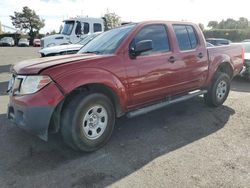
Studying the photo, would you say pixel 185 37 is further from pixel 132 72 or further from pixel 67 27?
pixel 67 27

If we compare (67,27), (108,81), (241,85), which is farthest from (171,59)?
(67,27)

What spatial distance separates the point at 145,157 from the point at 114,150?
52 centimetres

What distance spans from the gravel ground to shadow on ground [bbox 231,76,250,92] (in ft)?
9.67

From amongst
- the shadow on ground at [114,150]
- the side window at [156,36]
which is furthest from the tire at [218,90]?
the side window at [156,36]

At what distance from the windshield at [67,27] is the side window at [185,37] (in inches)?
398

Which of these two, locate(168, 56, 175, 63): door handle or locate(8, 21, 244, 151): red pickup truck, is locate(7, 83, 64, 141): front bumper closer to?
locate(8, 21, 244, 151): red pickup truck

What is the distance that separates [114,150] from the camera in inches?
165

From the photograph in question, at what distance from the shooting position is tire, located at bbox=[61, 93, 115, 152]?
3812 millimetres

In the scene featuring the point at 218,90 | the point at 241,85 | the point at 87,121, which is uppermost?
the point at 218,90

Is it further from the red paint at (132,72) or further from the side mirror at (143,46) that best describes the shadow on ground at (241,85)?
the side mirror at (143,46)

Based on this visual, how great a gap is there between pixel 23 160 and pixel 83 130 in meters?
0.93

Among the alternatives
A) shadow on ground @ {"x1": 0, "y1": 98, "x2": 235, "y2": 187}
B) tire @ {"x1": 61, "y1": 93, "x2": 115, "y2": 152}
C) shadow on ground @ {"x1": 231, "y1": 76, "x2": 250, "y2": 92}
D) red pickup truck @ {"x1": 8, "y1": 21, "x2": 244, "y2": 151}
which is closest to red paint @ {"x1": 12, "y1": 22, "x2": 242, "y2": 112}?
red pickup truck @ {"x1": 8, "y1": 21, "x2": 244, "y2": 151}

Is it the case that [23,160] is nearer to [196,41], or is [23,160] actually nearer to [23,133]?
[23,133]

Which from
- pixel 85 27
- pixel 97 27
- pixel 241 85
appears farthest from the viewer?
pixel 97 27
